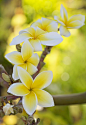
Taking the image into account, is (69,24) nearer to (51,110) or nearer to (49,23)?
(49,23)

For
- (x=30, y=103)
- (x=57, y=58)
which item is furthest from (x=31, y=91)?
(x=57, y=58)

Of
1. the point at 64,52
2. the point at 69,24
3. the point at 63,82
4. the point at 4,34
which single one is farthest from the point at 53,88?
the point at 69,24

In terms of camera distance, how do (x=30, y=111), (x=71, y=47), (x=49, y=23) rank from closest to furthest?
(x=30, y=111) → (x=49, y=23) → (x=71, y=47)

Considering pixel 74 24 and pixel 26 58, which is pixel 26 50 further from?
pixel 74 24

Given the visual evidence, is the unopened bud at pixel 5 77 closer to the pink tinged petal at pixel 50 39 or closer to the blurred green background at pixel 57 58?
the pink tinged petal at pixel 50 39

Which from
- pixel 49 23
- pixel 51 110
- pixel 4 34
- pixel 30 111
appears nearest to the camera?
pixel 30 111

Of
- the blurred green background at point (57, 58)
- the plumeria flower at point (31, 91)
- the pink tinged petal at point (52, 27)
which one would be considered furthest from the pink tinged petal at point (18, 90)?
the blurred green background at point (57, 58)

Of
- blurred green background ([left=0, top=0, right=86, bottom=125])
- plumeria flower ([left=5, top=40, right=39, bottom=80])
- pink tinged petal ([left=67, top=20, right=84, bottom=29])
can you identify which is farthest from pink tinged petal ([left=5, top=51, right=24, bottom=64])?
blurred green background ([left=0, top=0, right=86, bottom=125])
